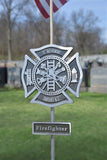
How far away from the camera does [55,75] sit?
2705 mm

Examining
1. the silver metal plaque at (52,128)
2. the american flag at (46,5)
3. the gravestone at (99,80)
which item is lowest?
the silver metal plaque at (52,128)

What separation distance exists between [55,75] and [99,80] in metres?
8.02

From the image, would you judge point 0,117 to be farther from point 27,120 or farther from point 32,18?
point 32,18

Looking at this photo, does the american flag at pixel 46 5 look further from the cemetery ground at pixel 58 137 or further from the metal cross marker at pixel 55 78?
the cemetery ground at pixel 58 137

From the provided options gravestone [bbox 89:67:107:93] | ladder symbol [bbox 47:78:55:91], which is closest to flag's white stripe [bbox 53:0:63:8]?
ladder symbol [bbox 47:78:55:91]

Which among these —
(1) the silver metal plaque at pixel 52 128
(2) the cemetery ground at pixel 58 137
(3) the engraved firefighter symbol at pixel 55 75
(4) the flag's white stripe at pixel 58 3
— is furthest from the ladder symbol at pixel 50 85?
(4) the flag's white stripe at pixel 58 3

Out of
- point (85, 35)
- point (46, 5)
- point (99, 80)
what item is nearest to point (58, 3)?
point (46, 5)

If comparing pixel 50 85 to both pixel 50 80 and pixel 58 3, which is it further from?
pixel 58 3

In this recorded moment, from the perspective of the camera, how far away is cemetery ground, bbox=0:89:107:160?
11.5ft

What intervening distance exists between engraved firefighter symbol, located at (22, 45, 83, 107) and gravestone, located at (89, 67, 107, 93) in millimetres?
7900

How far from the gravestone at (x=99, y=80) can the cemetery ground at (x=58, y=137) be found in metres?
3.52

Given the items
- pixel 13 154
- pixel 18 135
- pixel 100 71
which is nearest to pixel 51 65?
pixel 13 154

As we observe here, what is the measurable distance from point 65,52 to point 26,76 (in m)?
0.56

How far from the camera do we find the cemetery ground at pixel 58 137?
3504mm
